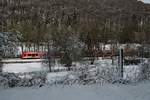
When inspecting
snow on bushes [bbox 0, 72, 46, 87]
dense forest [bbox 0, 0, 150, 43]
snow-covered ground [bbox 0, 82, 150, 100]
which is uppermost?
dense forest [bbox 0, 0, 150, 43]

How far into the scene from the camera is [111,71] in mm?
14688

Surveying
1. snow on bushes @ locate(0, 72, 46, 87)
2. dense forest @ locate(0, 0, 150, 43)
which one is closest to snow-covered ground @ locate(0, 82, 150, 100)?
snow on bushes @ locate(0, 72, 46, 87)

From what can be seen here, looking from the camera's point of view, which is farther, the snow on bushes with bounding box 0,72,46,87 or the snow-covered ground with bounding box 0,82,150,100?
the snow on bushes with bounding box 0,72,46,87

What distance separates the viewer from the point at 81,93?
1083 centimetres

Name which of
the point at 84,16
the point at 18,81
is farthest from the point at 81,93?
the point at 84,16

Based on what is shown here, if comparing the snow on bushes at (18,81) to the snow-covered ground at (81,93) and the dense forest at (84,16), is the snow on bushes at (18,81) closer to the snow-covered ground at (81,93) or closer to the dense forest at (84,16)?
the snow-covered ground at (81,93)

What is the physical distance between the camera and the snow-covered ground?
1006cm

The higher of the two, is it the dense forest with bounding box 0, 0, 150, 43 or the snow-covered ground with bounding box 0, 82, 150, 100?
the dense forest with bounding box 0, 0, 150, 43

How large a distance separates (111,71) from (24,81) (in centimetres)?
444

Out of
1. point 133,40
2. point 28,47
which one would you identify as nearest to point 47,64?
point 28,47

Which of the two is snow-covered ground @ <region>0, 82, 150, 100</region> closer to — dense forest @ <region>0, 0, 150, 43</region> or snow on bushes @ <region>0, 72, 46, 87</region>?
snow on bushes @ <region>0, 72, 46, 87</region>

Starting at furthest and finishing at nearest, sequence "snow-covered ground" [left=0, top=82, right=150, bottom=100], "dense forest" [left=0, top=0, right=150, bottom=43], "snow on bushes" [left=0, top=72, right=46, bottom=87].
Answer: "dense forest" [left=0, top=0, right=150, bottom=43] → "snow on bushes" [left=0, top=72, right=46, bottom=87] → "snow-covered ground" [left=0, top=82, right=150, bottom=100]

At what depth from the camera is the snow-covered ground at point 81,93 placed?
396 inches

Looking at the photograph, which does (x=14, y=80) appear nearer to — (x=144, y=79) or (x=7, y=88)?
(x=7, y=88)
